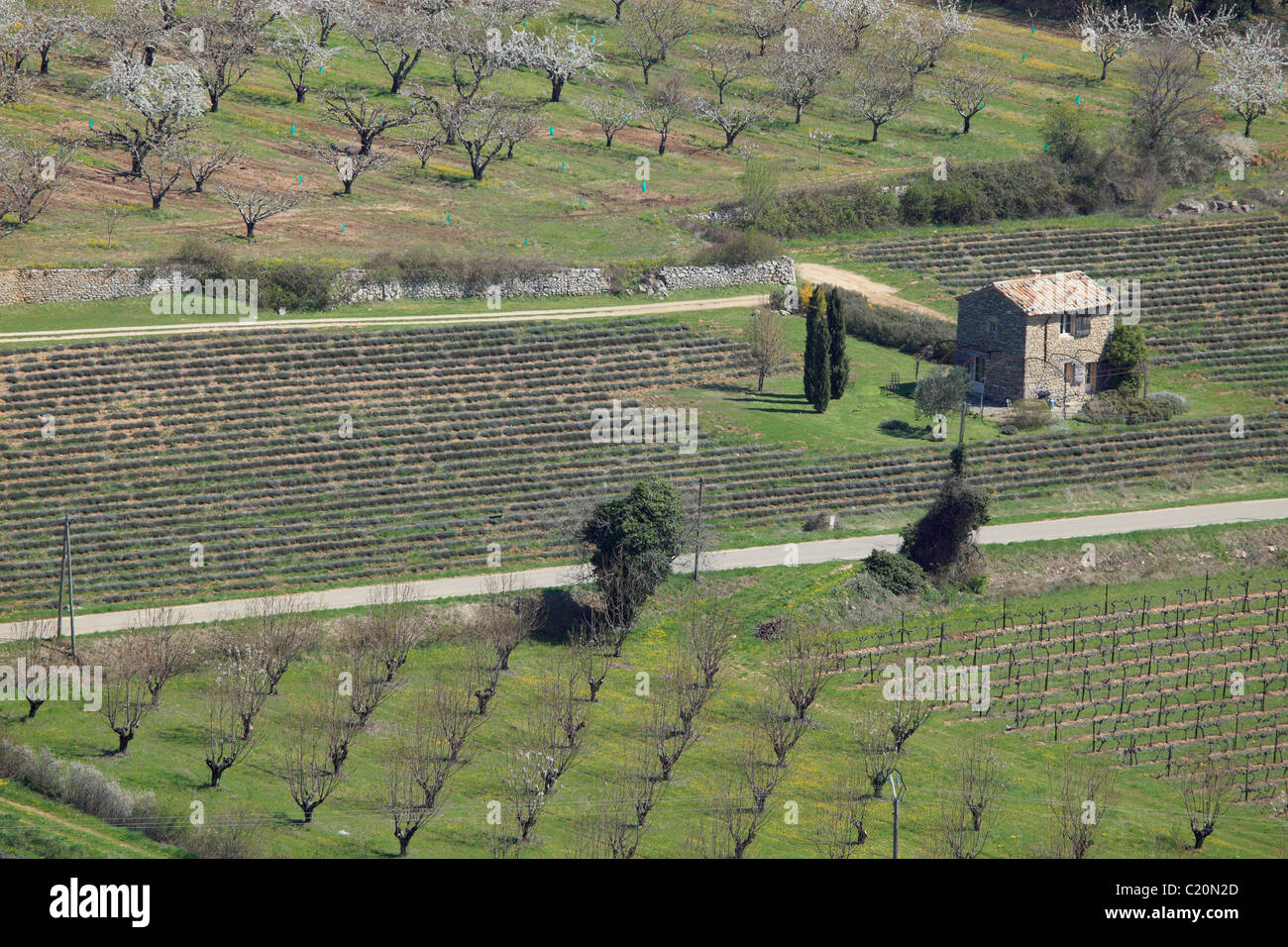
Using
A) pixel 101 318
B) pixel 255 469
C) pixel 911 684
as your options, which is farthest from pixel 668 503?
pixel 101 318

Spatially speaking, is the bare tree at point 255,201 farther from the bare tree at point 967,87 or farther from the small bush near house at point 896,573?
the bare tree at point 967,87

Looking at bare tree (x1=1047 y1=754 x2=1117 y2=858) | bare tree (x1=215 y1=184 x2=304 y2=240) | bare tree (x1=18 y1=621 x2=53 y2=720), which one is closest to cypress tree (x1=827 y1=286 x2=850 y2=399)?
bare tree (x1=1047 y1=754 x2=1117 y2=858)

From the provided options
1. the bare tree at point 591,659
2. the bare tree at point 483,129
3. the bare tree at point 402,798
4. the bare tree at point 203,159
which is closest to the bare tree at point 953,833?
the bare tree at point 591,659

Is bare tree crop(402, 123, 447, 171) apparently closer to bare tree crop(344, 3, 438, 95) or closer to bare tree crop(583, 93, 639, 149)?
bare tree crop(344, 3, 438, 95)

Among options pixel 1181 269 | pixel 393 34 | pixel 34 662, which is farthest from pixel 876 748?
pixel 393 34

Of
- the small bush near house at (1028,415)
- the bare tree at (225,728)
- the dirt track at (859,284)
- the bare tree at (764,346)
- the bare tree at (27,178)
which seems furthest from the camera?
the dirt track at (859,284)
